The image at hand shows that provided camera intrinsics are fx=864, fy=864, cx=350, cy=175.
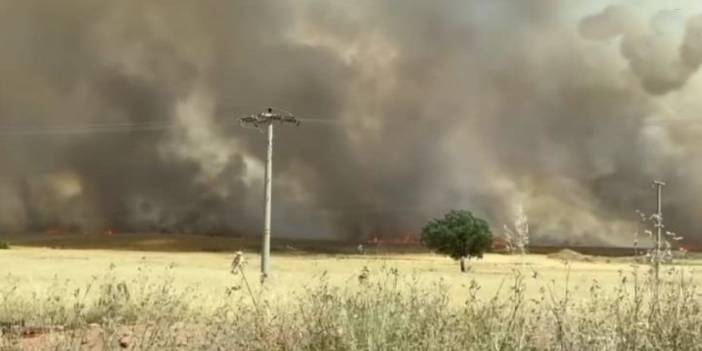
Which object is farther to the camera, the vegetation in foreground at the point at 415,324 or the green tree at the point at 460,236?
the green tree at the point at 460,236

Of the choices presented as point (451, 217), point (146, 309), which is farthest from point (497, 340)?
point (451, 217)

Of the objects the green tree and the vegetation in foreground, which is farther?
the green tree

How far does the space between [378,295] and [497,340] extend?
1.60 m

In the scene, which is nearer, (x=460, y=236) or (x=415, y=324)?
(x=415, y=324)

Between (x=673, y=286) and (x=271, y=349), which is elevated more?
(x=673, y=286)

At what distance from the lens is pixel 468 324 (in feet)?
25.2

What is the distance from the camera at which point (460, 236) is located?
133250mm

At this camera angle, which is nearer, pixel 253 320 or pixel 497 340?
pixel 497 340

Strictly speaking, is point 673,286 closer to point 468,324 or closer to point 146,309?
point 468,324

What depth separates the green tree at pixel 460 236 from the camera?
132625mm

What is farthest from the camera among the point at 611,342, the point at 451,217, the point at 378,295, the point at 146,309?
the point at 451,217

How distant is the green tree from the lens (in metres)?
133

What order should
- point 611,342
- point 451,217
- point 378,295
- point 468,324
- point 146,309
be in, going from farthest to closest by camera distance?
point 451,217
point 146,309
point 378,295
point 468,324
point 611,342

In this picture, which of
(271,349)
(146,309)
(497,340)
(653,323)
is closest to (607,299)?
(653,323)
